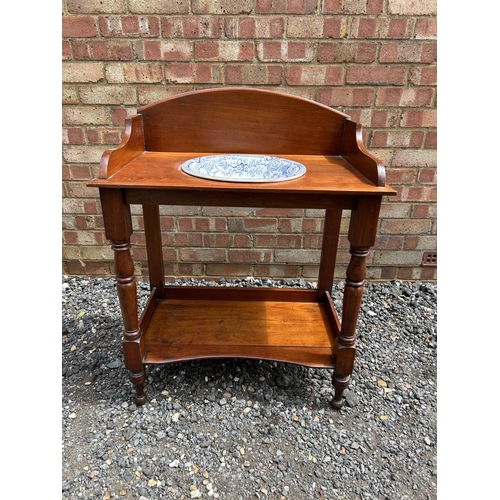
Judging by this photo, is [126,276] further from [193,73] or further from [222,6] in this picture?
[222,6]

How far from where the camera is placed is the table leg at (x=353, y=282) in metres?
1.17

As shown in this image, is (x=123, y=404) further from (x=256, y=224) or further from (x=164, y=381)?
(x=256, y=224)

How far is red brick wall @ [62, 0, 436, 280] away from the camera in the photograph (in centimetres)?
171

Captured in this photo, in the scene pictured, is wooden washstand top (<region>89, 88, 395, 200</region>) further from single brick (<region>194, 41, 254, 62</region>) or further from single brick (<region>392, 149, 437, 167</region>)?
single brick (<region>392, 149, 437, 167</region>)

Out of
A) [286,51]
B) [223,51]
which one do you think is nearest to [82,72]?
[223,51]

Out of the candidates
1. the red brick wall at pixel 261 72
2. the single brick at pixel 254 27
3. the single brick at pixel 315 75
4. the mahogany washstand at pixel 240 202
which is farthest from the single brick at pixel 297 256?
the single brick at pixel 254 27

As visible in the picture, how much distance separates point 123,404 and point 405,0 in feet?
7.06

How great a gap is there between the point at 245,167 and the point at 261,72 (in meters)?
0.66

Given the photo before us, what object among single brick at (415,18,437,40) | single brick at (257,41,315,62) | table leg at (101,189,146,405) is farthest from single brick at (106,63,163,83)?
single brick at (415,18,437,40)

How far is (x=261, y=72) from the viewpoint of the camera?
180cm

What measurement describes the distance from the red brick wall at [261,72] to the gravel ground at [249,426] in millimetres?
725

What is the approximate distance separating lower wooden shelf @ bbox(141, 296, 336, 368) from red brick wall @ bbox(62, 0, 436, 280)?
53 centimetres

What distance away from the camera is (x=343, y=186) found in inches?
45.8

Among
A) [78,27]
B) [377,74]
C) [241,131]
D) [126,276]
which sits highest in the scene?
[78,27]
